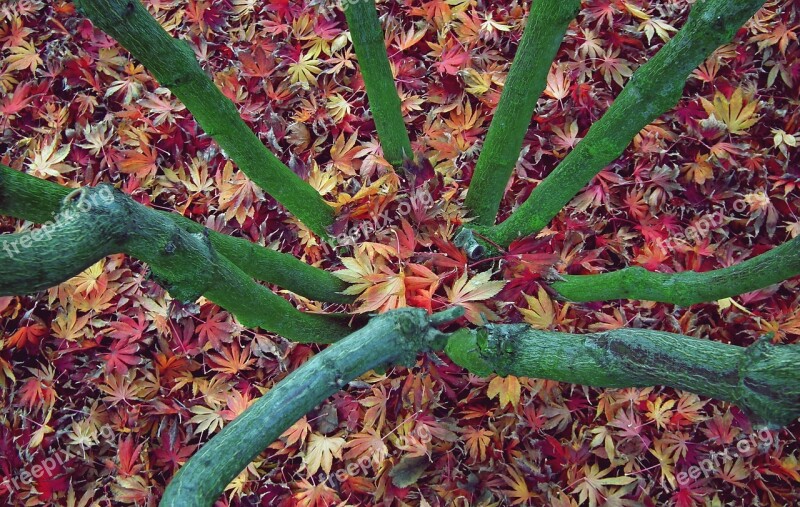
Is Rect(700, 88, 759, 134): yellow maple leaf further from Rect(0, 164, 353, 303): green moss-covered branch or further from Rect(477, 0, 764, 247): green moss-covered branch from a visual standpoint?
Rect(0, 164, 353, 303): green moss-covered branch

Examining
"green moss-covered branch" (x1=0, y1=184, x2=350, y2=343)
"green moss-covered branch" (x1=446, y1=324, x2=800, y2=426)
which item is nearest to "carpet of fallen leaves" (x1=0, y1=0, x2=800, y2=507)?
"green moss-covered branch" (x1=446, y1=324, x2=800, y2=426)

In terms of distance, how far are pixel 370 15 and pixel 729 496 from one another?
5.72 feet

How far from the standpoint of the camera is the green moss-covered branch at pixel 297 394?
79cm

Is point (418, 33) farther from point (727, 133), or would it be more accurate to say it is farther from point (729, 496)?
point (729, 496)

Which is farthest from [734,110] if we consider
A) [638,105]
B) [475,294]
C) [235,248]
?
[235,248]

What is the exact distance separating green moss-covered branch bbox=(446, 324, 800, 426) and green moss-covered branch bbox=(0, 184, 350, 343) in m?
0.54

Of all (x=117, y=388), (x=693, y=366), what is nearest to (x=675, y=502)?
(x=693, y=366)

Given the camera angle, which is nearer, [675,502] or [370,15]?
[370,15]

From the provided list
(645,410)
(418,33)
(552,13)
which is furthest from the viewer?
→ (418,33)

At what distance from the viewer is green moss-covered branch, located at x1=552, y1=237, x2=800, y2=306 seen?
117 centimetres

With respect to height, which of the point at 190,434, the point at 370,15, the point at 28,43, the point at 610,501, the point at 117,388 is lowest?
the point at 610,501

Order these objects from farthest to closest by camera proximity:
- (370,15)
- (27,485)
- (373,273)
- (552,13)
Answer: (27,485) → (373,273) → (370,15) → (552,13)

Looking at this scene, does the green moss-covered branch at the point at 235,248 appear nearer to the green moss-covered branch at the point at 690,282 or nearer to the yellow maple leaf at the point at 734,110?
the green moss-covered branch at the point at 690,282

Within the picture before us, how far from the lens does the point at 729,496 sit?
166cm
